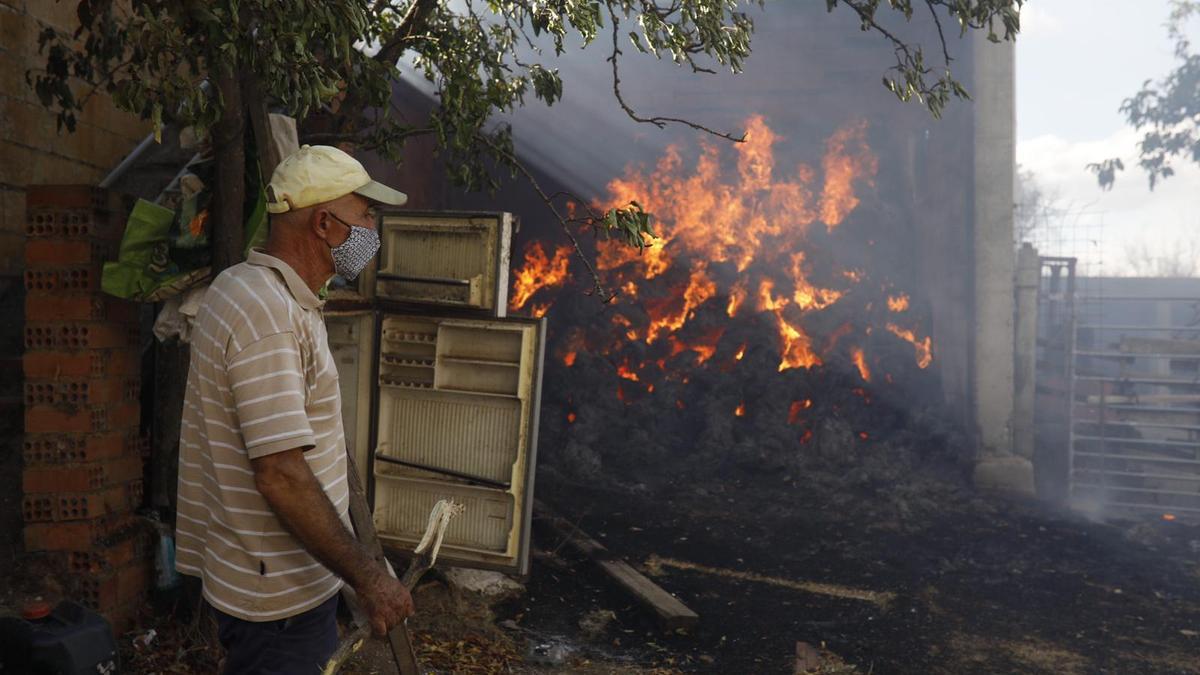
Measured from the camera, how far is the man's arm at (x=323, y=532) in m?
2.15

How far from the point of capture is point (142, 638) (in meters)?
4.34

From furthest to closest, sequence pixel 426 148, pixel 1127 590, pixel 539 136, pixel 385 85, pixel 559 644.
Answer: pixel 539 136, pixel 426 148, pixel 1127 590, pixel 559 644, pixel 385 85

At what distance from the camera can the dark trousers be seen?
91.7 inches

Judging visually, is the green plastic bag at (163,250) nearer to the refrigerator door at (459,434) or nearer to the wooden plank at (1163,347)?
the refrigerator door at (459,434)

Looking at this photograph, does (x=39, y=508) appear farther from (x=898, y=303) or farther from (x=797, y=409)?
(x=898, y=303)

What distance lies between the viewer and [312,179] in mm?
2367

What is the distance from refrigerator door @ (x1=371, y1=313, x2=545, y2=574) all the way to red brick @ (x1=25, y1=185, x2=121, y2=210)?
1813 mm

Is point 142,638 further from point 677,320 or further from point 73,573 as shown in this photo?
point 677,320

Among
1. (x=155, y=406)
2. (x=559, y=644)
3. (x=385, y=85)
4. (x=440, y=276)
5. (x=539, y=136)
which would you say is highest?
(x=539, y=136)

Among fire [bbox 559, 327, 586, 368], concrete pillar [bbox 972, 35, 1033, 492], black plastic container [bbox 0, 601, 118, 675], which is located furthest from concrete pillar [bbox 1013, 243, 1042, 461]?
black plastic container [bbox 0, 601, 118, 675]

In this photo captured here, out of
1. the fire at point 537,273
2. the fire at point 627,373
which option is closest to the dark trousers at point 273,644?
the fire at point 627,373

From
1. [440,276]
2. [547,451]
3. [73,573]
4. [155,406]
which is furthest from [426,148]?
[73,573]

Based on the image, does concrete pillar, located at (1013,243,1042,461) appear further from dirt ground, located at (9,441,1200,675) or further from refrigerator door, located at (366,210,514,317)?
refrigerator door, located at (366,210,514,317)

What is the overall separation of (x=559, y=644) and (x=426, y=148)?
8.14 meters
